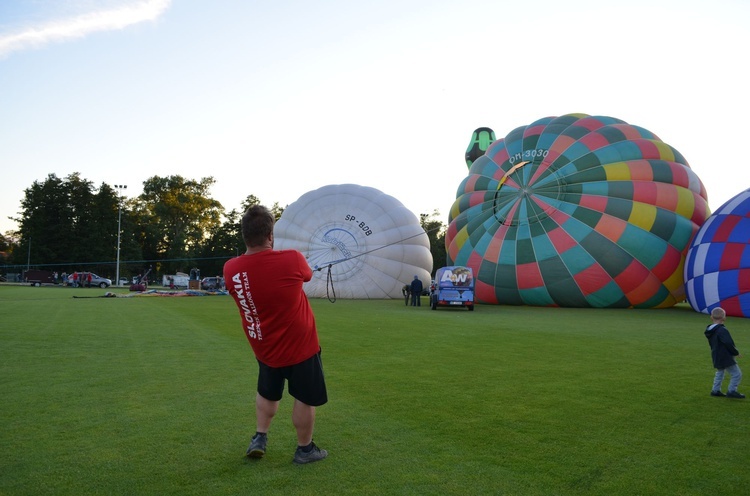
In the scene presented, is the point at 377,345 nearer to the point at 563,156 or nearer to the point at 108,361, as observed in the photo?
the point at 108,361

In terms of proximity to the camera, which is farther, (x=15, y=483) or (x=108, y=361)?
(x=108, y=361)

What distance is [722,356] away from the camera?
5758 millimetres

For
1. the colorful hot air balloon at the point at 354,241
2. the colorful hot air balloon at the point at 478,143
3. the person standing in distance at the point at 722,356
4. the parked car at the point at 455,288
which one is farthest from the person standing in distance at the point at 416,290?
the person standing in distance at the point at 722,356

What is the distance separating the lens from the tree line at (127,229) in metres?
58.0

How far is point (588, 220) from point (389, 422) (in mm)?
15692

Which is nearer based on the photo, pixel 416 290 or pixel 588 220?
pixel 588 220

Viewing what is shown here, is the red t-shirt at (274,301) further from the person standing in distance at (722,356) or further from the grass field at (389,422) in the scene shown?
the person standing in distance at (722,356)

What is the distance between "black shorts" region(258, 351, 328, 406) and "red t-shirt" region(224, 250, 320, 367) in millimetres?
57

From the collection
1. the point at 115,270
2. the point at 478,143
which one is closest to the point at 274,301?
the point at 478,143

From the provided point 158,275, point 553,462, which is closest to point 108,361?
Answer: point 553,462

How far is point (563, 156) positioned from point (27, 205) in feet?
201

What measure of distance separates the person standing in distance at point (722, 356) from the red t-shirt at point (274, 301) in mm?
4413

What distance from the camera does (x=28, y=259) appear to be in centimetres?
5775

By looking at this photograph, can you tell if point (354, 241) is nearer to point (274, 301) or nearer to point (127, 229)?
point (274, 301)
